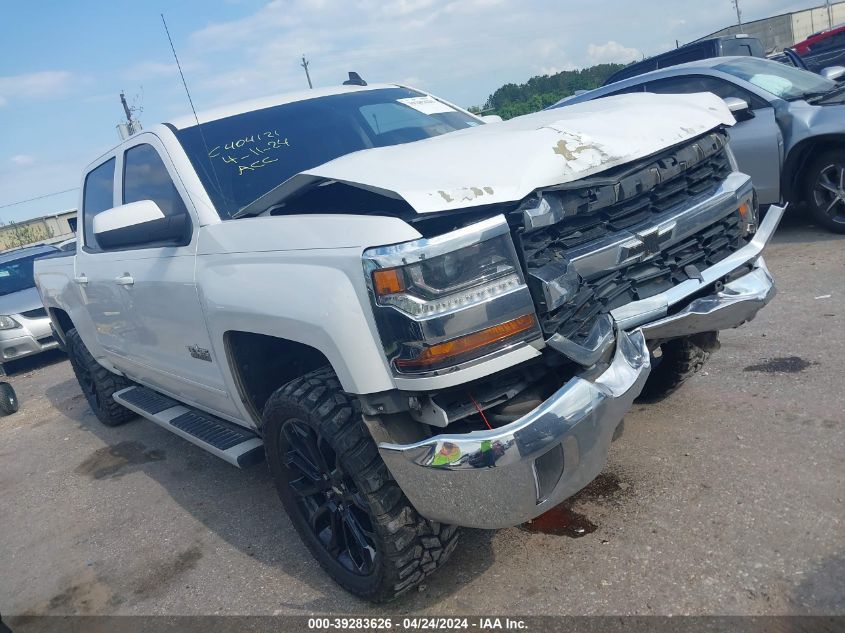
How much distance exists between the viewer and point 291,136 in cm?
372

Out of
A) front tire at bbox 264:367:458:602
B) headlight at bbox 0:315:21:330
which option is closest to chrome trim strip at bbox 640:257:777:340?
front tire at bbox 264:367:458:602

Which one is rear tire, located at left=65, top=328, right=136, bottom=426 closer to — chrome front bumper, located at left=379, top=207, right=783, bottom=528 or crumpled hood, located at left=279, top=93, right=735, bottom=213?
crumpled hood, located at left=279, top=93, right=735, bottom=213

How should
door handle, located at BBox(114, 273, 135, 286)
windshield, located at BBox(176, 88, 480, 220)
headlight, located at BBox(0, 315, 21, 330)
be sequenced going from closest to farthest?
windshield, located at BBox(176, 88, 480, 220) → door handle, located at BBox(114, 273, 135, 286) → headlight, located at BBox(0, 315, 21, 330)

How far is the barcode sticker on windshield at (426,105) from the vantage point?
4.24 metres

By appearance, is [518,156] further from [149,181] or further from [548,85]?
[548,85]

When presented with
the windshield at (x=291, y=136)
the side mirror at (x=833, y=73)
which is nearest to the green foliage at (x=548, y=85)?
the side mirror at (x=833, y=73)

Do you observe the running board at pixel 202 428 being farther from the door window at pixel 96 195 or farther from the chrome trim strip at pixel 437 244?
the chrome trim strip at pixel 437 244

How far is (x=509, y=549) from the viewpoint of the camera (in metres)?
2.94

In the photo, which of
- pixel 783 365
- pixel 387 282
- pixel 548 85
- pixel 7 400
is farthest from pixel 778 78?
pixel 548 85

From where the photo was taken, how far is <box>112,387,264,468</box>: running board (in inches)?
131

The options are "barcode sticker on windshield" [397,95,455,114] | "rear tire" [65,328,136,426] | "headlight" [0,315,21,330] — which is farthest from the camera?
"headlight" [0,315,21,330]

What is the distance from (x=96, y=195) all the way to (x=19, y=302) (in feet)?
19.8

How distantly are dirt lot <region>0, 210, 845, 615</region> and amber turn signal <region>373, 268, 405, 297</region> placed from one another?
127 cm

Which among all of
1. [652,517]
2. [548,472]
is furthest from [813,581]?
[548,472]
